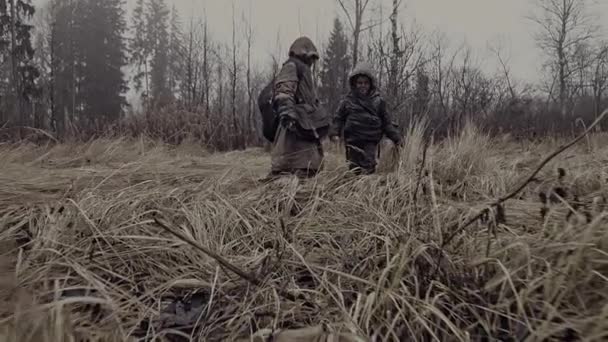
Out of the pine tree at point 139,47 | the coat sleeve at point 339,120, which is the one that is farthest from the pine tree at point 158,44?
the coat sleeve at point 339,120

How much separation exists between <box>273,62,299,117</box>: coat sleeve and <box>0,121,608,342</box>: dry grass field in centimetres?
85

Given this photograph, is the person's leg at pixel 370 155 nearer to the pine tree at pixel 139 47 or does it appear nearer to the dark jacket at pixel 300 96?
the dark jacket at pixel 300 96

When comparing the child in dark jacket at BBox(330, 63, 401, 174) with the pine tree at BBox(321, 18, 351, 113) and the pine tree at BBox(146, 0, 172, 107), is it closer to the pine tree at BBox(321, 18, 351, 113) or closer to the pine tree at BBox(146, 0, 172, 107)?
the pine tree at BBox(321, 18, 351, 113)

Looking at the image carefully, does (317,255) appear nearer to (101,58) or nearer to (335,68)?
(335,68)

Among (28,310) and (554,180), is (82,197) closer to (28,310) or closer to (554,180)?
(28,310)

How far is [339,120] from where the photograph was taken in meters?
4.36

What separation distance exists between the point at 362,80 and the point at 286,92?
1.18 metres

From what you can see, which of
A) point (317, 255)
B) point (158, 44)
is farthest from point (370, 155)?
point (158, 44)

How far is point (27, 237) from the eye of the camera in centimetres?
204

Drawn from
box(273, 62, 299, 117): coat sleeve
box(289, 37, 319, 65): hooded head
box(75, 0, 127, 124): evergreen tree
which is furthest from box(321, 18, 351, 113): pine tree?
box(75, 0, 127, 124): evergreen tree

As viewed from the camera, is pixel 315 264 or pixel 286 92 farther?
pixel 286 92

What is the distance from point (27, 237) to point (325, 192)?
1.57 m

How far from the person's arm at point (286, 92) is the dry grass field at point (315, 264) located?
813 millimetres

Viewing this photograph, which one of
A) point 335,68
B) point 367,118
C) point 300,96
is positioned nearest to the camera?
point 300,96
